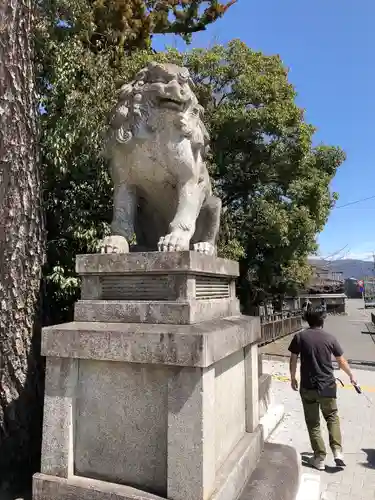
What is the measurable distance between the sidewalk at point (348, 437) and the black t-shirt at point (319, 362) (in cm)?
80

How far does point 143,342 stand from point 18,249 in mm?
1629

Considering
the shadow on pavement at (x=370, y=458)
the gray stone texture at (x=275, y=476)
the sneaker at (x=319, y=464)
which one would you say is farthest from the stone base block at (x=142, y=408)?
the shadow on pavement at (x=370, y=458)

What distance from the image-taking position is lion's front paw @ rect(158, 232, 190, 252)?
9.19 ft

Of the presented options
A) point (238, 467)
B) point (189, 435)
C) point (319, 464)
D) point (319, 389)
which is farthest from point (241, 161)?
point (189, 435)

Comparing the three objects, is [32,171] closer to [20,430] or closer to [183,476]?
[20,430]

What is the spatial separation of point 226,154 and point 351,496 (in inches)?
390

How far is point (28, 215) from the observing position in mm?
3551

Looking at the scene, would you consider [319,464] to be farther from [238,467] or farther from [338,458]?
[238,467]

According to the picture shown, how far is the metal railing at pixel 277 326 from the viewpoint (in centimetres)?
1370

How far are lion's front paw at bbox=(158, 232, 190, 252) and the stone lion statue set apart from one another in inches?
0.4

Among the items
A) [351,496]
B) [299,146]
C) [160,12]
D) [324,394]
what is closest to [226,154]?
[299,146]

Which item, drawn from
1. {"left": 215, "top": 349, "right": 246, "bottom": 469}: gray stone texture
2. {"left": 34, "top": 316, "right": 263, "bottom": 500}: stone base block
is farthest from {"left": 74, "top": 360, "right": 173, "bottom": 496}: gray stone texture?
{"left": 215, "top": 349, "right": 246, "bottom": 469}: gray stone texture

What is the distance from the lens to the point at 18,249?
11.3ft

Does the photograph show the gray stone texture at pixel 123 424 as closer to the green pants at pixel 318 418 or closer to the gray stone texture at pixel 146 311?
the gray stone texture at pixel 146 311
